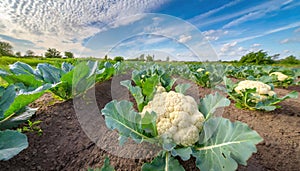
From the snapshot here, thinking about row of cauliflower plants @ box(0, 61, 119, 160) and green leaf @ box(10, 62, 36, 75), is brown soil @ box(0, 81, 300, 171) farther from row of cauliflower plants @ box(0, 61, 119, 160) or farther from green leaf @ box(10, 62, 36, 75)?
green leaf @ box(10, 62, 36, 75)

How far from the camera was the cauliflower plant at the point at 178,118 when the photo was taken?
137cm

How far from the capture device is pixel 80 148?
5.16 feet

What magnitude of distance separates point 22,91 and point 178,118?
157 cm

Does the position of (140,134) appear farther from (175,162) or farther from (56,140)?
(56,140)

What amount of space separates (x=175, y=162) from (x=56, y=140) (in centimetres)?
130

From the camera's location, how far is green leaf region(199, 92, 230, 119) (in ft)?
4.63

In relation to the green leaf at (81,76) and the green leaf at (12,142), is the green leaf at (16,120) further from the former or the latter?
the green leaf at (81,76)

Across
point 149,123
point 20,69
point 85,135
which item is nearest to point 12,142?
point 85,135

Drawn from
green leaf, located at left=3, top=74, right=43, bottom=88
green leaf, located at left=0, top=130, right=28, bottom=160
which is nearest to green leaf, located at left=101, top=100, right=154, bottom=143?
green leaf, located at left=0, top=130, right=28, bottom=160

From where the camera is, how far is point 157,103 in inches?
64.9

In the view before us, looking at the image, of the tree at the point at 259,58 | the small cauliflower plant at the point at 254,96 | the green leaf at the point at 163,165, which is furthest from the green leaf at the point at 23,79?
the tree at the point at 259,58

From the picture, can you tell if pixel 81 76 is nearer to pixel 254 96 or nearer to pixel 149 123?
pixel 149 123

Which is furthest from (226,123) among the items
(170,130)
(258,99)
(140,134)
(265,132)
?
(258,99)

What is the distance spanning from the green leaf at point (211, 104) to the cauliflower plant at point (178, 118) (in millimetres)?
77
